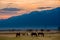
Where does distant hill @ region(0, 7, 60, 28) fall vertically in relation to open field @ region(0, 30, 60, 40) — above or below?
above

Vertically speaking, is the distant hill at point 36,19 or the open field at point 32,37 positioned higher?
the distant hill at point 36,19

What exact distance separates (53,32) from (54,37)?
0.07m

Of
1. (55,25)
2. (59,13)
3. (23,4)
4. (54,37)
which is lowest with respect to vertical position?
(54,37)

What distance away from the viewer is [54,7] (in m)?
2.11

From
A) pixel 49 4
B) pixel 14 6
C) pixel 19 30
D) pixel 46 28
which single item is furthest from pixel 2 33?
pixel 49 4

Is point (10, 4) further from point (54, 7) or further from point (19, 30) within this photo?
point (54, 7)

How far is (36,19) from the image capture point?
2.12 metres

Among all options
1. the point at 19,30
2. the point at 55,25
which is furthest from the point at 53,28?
the point at 19,30

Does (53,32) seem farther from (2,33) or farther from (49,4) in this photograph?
(2,33)

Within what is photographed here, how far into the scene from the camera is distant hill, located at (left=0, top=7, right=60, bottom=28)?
2.10 meters

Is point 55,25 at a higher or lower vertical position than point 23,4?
lower

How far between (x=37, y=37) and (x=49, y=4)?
0.44m

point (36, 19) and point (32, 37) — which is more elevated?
point (36, 19)

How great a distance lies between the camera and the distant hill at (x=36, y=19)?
6.89 ft
